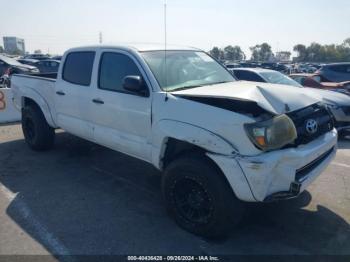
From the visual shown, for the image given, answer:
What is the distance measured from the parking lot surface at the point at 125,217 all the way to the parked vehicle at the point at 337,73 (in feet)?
26.2

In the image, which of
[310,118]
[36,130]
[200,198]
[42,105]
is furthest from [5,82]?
A: [310,118]

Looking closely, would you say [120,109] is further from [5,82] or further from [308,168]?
[5,82]

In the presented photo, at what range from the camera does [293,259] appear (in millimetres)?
3137

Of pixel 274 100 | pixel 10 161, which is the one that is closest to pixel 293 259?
Result: pixel 274 100

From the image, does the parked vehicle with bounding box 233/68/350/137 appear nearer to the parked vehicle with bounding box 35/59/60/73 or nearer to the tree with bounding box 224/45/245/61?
the parked vehicle with bounding box 35/59/60/73

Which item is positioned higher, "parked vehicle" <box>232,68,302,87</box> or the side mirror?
the side mirror

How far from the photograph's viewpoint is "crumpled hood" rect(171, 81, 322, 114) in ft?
10.5

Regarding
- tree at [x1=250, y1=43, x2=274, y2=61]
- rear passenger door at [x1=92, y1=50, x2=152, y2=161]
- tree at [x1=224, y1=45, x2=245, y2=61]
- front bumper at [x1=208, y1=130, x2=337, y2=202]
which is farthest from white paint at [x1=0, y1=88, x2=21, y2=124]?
tree at [x1=250, y1=43, x2=274, y2=61]

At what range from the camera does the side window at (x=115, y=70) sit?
13.8ft

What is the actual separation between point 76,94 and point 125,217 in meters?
2.10

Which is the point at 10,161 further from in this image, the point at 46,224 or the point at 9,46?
the point at 9,46

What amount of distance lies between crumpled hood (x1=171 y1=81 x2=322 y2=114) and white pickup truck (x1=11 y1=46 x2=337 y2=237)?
0.01 meters

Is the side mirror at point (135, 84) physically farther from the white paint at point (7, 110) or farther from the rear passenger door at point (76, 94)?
the white paint at point (7, 110)

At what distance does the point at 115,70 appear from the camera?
4441mm
